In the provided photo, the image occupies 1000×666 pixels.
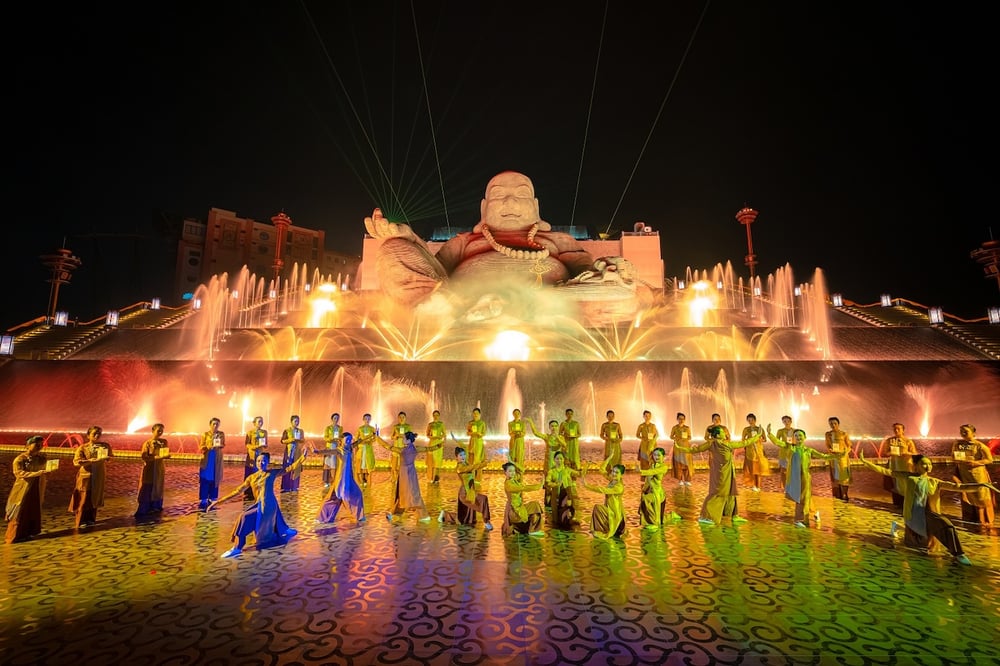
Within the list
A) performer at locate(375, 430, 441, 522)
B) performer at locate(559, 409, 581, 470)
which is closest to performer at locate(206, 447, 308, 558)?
performer at locate(375, 430, 441, 522)

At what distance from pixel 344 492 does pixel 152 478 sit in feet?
8.96

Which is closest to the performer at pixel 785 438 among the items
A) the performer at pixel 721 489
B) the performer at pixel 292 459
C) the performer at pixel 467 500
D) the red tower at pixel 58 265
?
the performer at pixel 721 489

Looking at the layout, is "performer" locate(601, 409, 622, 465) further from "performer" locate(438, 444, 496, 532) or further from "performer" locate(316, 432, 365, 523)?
"performer" locate(316, 432, 365, 523)

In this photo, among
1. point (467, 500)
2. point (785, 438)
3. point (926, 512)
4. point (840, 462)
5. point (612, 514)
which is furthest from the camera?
point (840, 462)

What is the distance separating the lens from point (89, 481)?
19.5ft

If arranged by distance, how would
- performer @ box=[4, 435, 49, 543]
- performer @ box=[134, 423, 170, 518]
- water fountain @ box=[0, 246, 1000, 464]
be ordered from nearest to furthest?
1. performer @ box=[4, 435, 49, 543]
2. performer @ box=[134, 423, 170, 518]
3. water fountain @ box=[0, 246, 1000, 464]

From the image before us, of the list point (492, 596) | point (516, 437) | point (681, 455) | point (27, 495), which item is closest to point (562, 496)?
point (492, 596)

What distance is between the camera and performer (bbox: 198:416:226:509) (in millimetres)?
7414

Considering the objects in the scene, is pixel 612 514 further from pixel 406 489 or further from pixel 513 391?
pixel 513 391

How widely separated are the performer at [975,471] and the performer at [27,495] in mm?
11485

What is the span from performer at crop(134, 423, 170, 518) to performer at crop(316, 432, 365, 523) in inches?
93.0

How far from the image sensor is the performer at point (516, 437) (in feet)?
29.7

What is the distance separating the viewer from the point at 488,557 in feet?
16.2

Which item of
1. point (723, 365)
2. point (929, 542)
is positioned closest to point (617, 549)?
point (929, 542)
